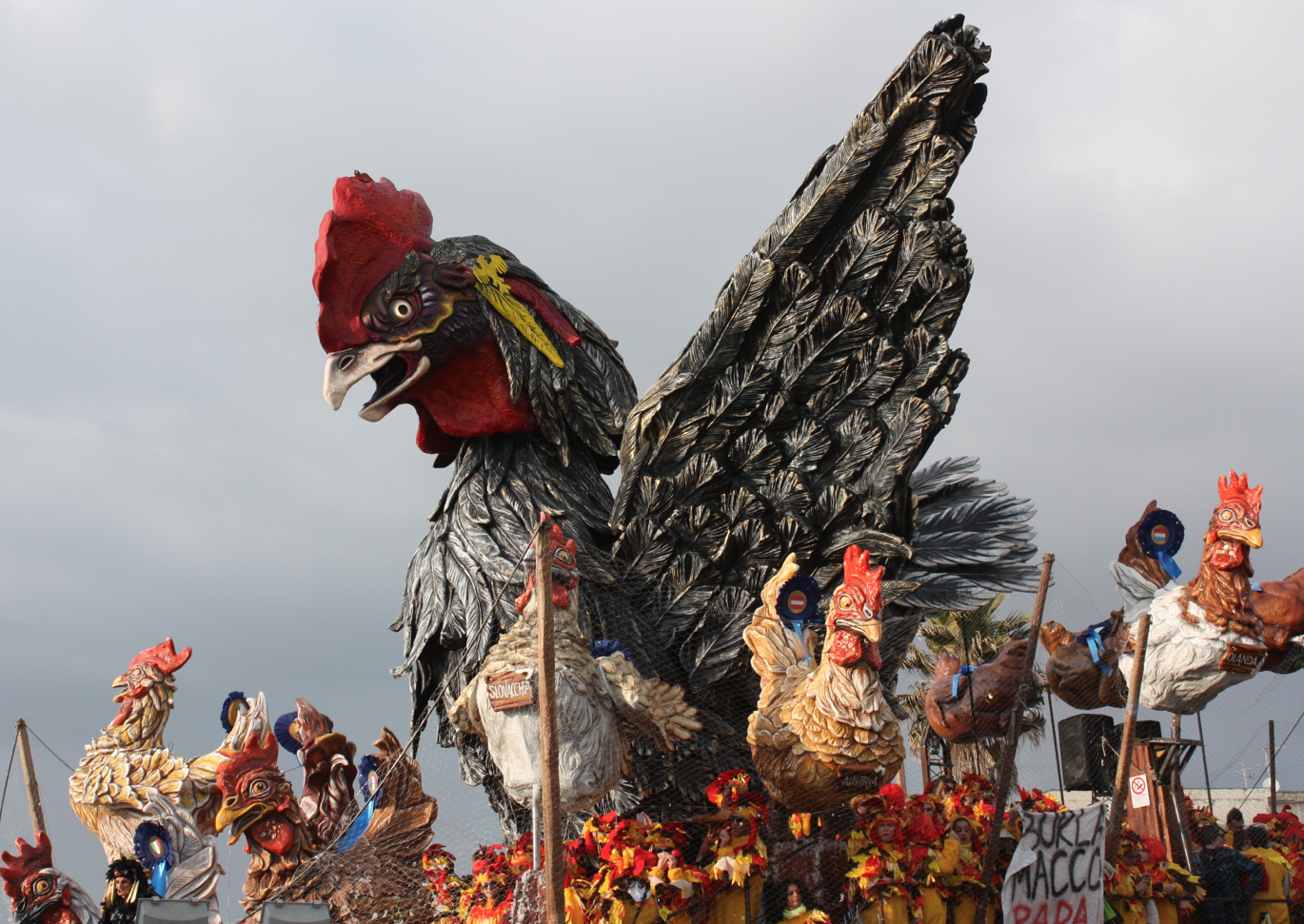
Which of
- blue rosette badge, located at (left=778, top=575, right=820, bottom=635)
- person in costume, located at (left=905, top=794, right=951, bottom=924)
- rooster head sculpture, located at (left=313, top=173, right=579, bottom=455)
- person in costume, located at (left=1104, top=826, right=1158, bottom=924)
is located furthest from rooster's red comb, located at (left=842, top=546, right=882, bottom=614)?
rooster head sculpture, located at (left=313, top=173, right=579, bottom=455)

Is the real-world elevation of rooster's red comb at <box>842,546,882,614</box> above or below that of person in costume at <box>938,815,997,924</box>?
above

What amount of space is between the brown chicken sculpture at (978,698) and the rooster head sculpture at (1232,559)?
1.40 meters

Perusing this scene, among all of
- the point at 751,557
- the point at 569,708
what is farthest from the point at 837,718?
the point at 751,557

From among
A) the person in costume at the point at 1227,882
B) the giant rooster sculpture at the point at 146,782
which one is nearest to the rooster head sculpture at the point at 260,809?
the giant rooster sculpture at the point at 146,782

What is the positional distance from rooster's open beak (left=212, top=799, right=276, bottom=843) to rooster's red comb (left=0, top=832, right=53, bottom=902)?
0.98m

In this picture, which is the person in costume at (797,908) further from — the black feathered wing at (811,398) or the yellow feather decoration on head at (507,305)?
the yellow feather decoration on head at (507,305)

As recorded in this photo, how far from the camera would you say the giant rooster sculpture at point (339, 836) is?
5.94 meters

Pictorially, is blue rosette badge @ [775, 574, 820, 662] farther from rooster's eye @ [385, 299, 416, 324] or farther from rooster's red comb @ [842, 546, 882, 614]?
rooster's eye @ [385, 299, 416, 324]

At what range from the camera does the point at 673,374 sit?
Answer: 6.28m

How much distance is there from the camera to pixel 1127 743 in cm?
524

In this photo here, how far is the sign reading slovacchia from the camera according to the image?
4.95 metres

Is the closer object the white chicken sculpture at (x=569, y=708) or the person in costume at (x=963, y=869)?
the white chicken sculpture at (x=569, y=708)

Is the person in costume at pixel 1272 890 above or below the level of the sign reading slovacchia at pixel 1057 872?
below

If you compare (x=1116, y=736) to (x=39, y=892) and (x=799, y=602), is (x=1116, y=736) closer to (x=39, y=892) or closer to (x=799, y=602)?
(x=799, y=602)
